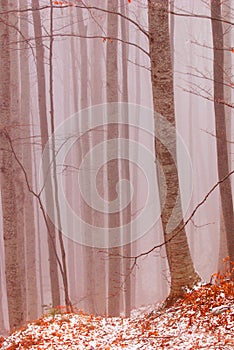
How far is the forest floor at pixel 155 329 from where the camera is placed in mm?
4508

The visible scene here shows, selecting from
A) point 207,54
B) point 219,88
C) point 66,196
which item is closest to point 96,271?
point 219,88

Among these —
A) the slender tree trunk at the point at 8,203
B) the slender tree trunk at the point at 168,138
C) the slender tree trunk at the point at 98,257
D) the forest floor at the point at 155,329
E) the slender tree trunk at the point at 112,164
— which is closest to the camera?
the forest floor at the point at 155,329

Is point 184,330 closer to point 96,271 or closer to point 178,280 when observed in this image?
point 178,280

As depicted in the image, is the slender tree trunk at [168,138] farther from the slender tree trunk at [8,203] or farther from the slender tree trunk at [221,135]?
the slender tree trunk at [8,203]

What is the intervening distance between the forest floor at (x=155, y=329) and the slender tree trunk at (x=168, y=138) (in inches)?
10.9

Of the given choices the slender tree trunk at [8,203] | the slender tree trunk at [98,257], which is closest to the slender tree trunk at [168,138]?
the slender tree trunk at [8,203]

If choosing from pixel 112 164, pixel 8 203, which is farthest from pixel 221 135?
pixel 8 203

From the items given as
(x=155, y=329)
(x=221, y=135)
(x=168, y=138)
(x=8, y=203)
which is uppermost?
(x=221, y=135)

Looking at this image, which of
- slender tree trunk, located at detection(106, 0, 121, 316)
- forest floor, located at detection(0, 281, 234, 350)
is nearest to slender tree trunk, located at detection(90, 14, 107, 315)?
slender tree trunk, located at detection(106, 0, 121, 316)

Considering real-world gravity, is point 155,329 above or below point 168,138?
below

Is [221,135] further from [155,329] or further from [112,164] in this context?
[112,164]

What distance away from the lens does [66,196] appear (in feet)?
85.3

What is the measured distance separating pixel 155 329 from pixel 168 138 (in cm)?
241

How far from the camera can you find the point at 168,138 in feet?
19.1
